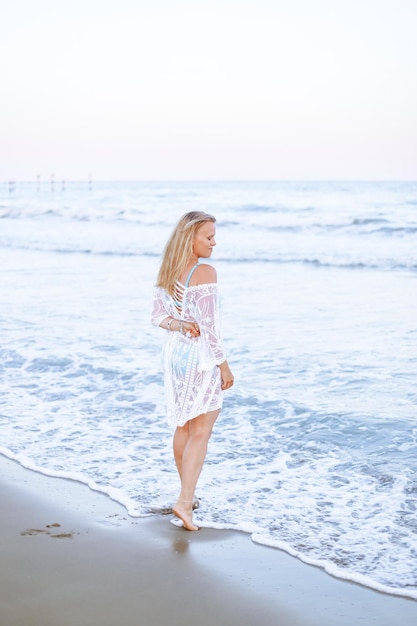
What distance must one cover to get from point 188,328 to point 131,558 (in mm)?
1183

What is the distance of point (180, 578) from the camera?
11.7 feet

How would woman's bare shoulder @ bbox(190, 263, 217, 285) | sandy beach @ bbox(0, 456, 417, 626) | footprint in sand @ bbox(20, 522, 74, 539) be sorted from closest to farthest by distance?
sandy beach @ bbox(0, 456, 417, 626) < footprint in sand @ bbox(20, 522, 74, 539) < woman's bare shoulder @ bbox(190, 263, 217, 285)

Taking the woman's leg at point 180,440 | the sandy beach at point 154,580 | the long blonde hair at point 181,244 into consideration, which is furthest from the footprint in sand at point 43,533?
the long blonde hair at point 181,244

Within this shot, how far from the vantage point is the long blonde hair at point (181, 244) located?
4129 mm

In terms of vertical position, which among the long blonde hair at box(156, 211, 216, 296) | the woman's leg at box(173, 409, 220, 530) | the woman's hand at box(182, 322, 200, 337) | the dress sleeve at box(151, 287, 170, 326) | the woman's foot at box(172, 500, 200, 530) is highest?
the long blonde hair at box(156, 211, 216, 296)

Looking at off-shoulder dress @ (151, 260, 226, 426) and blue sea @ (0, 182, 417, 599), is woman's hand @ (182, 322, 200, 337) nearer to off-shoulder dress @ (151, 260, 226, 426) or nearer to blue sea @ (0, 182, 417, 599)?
off-shoulder dress @ (151, 260, 226, 426)

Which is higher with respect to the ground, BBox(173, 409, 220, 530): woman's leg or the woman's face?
the woman's face

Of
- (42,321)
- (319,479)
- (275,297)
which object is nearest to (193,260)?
(319,479)

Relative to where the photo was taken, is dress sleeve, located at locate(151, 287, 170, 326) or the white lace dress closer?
the white lace dress

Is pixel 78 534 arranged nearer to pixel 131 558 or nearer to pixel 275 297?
pixel 131 558

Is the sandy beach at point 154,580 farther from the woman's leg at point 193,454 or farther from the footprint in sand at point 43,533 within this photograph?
the woman's leg at point 193,454

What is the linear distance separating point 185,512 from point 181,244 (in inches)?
55.0

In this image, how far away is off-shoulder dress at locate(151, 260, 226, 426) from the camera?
13.5ft

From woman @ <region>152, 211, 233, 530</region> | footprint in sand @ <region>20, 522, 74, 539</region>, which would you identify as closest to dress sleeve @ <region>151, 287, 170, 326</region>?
woman @ <region>152, 211, 233, 530</region>
